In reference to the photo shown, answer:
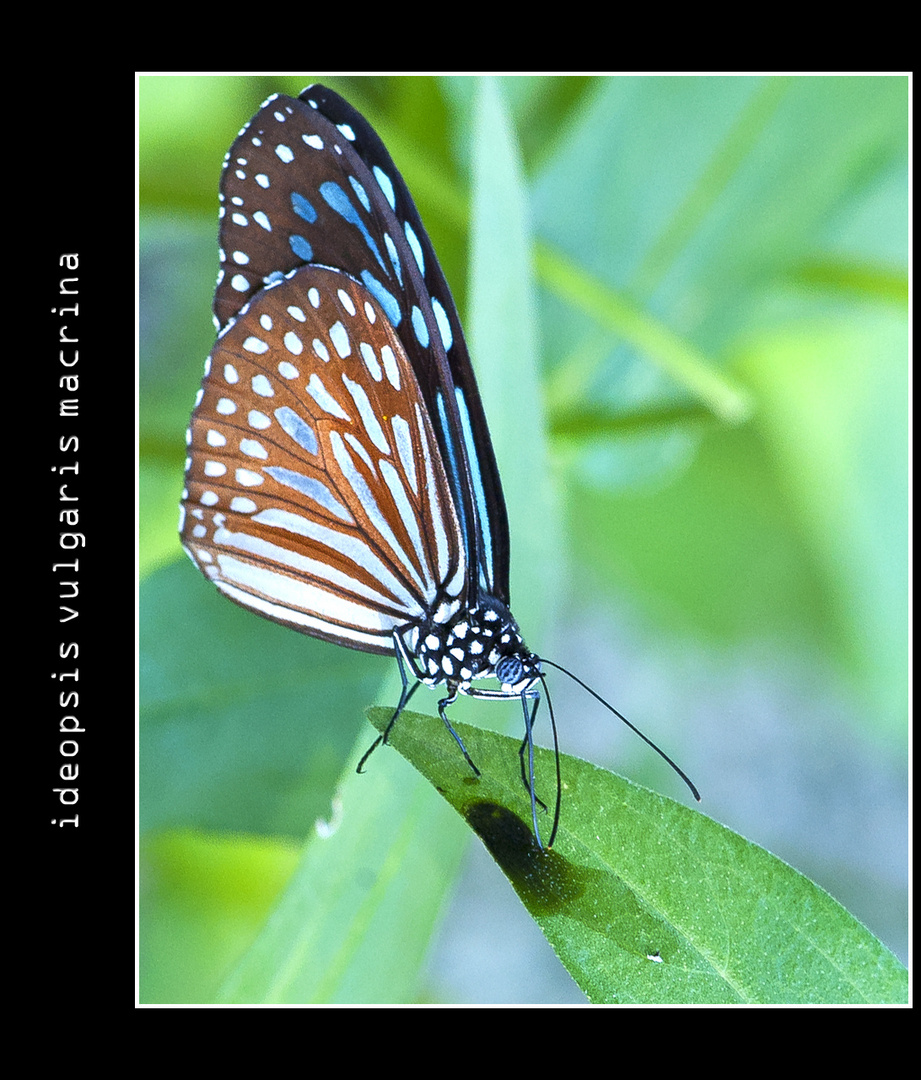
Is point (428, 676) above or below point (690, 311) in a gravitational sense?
below

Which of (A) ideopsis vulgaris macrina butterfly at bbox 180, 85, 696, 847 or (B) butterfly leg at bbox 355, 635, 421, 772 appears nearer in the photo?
(B) butterfly leg at bbox 355, 635, 421, 772

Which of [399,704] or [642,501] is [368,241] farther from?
[642,501]

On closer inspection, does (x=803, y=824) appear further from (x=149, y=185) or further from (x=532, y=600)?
(x=149, y=185)

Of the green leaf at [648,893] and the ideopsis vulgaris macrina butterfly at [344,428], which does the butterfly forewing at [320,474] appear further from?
the green leaf at [648,893]

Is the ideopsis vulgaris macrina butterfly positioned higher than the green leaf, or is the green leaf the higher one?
the ideopsis vulgaris macrina butterfly

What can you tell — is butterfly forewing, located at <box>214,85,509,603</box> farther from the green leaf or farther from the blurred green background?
the green leaf

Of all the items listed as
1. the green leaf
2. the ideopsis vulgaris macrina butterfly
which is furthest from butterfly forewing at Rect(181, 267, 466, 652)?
the green leaf

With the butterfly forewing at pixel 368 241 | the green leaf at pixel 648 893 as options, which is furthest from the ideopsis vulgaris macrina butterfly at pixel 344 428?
the green leaf at pixel 648 893

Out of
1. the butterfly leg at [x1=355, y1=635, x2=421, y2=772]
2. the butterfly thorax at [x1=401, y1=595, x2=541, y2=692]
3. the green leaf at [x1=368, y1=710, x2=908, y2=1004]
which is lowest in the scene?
the green leaf at [x1=368, y1=710, x2=908, y2=1004]

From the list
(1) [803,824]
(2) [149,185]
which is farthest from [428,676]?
(1) [803,824]
